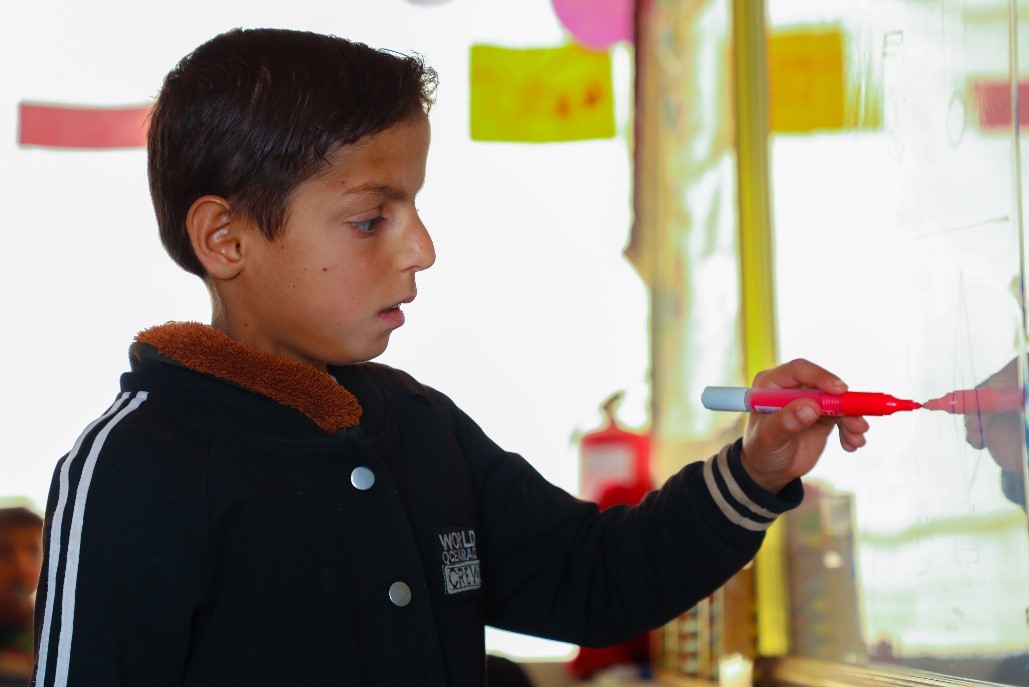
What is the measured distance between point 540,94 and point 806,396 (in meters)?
1.24

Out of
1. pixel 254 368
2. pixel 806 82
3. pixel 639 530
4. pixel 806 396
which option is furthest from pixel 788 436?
pixel 806 82

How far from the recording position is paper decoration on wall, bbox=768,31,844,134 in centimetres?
103

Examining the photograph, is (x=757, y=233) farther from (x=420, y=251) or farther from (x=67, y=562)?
(x=67, y=562)

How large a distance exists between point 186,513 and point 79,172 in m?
1.23

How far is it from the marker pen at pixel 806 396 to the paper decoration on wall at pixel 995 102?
20cm

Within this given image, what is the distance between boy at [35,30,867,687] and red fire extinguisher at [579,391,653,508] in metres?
0.91

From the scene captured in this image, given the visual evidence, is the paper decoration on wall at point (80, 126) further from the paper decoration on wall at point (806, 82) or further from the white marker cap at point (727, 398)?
the white marker cap at point (727, 398)

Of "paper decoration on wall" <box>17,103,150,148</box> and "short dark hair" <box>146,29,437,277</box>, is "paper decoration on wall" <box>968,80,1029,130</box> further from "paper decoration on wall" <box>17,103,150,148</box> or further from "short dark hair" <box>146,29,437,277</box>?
"paper decoration on wall" <box>17,103,150,148</box>

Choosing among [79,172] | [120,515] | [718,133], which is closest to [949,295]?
[120,515]

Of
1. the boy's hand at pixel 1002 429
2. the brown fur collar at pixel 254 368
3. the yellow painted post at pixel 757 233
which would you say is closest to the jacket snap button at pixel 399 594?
the brown fur collar at pixel 254 368

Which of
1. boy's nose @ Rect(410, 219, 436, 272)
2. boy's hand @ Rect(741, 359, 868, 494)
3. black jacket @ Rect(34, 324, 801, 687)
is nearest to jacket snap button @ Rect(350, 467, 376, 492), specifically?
black jacket @ Rect(34, 324, 801, 687)

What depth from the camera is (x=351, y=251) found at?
71cm

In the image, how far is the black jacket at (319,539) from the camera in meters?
0.61

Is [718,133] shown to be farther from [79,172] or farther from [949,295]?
[79,172]
